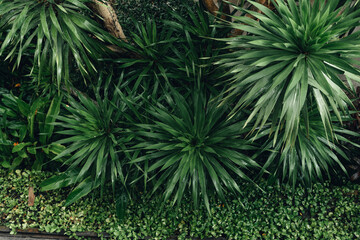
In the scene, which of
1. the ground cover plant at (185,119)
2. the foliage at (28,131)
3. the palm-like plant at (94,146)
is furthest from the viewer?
the foliage at (28,131)

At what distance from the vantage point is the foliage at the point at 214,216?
2.96 m

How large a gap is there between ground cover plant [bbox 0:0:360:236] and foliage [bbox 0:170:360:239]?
0.02 metres

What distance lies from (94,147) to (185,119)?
0.89m

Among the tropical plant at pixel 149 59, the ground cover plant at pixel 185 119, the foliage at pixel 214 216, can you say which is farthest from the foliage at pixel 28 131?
the tropical plant at pixel 149 59

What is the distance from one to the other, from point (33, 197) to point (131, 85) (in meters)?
1.54

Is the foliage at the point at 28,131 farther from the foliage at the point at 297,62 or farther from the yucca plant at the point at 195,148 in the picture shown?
the foliage at the point at 297,62

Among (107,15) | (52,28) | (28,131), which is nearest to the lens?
(52,28)

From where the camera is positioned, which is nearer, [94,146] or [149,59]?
[94,146]

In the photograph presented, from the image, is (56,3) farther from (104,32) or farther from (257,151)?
(257,151)

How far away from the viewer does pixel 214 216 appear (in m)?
3.07

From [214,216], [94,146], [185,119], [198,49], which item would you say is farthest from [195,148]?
[198,49]

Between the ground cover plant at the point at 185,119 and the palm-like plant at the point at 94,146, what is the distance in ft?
0.04

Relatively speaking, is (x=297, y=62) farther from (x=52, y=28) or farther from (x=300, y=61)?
(x=52, y=28)

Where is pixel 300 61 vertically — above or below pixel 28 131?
above
